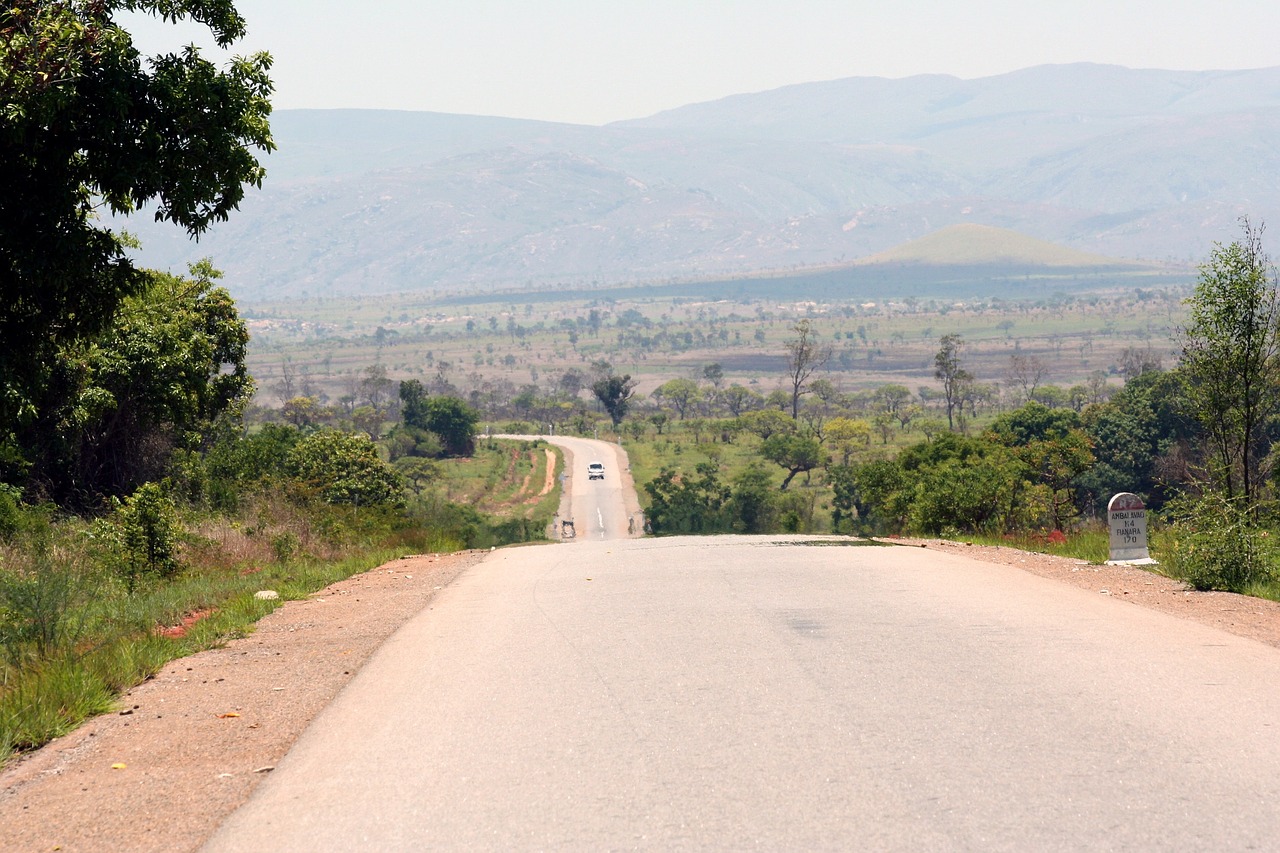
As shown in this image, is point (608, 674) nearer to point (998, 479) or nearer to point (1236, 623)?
point (1236, 623)

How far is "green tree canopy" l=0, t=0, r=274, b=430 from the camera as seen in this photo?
35.1 feet

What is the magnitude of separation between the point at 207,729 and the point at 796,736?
383 cm

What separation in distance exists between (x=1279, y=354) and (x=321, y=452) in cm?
4206

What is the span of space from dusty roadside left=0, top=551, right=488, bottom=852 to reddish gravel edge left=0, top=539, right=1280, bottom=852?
10 mm

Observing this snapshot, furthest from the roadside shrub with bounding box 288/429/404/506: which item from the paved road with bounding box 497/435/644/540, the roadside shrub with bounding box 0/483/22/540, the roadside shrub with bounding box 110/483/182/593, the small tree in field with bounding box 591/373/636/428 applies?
the small tree in field with bounding box 591/373/636/428

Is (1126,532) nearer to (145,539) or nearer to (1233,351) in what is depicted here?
(1233,351)

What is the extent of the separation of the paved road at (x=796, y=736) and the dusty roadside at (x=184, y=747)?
Result: 290 millimetres

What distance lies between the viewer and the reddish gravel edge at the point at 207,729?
21.1 feet

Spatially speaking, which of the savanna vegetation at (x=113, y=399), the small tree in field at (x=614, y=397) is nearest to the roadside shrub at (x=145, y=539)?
the savanna vegetation at (x=113, y=399)

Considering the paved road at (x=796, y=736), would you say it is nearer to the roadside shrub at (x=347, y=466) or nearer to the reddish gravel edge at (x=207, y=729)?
the reddish gravel edge at (x=207, y=729)

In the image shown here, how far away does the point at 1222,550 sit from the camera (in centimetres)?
1422

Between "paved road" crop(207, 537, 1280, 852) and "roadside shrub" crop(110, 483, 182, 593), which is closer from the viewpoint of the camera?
"paved road" crop(207, 537, 1280, 852)

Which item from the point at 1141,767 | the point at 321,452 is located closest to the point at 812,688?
the point at 1141,767

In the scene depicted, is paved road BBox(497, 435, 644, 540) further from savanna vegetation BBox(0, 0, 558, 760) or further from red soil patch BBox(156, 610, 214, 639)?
red soil patch BBox(156, 610, 214, 639)
